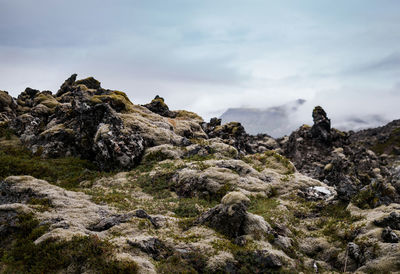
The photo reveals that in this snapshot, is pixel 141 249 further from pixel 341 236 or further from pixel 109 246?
pixel 341 236

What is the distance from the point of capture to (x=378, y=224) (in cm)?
2241

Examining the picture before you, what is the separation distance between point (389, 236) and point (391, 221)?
8.80 feet

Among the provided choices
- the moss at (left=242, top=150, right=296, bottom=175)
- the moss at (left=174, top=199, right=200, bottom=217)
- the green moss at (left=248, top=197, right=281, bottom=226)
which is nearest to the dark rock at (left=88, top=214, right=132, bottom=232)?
the moss at (left=174, top=199, right=200, bottom=217)

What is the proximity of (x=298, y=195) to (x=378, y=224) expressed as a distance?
1263cm

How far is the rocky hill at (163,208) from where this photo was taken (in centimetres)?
1678

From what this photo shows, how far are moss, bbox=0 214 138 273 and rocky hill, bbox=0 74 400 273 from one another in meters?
0.06

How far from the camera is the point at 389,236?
20.1 metres

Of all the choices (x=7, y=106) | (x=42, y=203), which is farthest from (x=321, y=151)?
(x=7, y=106)

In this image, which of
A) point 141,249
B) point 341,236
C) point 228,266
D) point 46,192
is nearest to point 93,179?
point 46,192

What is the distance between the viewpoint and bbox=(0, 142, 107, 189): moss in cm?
3669

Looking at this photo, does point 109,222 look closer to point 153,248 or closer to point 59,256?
point 153,248

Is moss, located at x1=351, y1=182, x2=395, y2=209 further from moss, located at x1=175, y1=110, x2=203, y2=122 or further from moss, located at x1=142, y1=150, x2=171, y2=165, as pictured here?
moss, located at x1=175, y1=110, x2=203, y2=122

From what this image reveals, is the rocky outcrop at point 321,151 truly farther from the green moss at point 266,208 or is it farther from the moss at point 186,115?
the green moss at point 266,208

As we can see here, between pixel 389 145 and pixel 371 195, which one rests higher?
pixel 389 145
